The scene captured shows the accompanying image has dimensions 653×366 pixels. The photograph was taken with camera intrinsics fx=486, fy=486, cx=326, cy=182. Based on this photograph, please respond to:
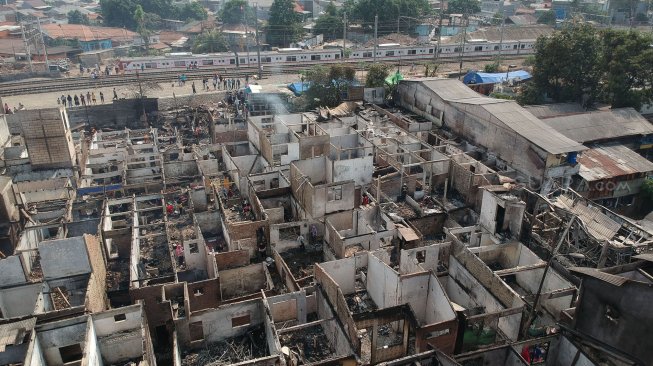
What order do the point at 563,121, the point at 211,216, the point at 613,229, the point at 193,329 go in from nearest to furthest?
the point at 193,329 < the point at 613,229 < the point at 211,216 < the point at 563,121

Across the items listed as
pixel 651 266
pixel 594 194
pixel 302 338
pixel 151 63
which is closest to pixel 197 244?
pixel 302 338

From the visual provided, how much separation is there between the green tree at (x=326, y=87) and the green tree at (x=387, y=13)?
2954cm

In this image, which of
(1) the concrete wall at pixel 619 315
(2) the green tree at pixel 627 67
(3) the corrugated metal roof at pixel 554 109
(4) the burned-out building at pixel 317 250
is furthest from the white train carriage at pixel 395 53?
(1) the concrete wall at pixel 619 315

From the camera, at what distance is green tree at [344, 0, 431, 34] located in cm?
6184

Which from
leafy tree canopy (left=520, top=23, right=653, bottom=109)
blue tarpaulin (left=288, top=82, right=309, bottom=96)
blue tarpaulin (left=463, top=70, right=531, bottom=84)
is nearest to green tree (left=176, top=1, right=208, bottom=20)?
blue tarpaulin (left=288, top=82, right=309, bottom=96)

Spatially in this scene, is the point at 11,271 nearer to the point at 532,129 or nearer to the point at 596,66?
the point at 532,129

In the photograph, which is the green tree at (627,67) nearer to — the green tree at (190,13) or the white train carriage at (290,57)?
the white train carriage at (290,57)

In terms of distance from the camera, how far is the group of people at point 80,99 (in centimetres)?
3553

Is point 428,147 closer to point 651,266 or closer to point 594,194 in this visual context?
point 594,194

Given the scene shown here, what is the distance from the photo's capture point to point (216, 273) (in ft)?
52.4

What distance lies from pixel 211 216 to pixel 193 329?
22.1ft

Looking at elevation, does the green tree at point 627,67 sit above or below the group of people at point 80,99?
above

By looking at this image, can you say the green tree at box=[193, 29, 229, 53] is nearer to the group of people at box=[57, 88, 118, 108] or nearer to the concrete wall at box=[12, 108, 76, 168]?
the group of people at box=[57, 88, 118, 108]

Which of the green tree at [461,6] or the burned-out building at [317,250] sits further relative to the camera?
the green tree at [461,6]
